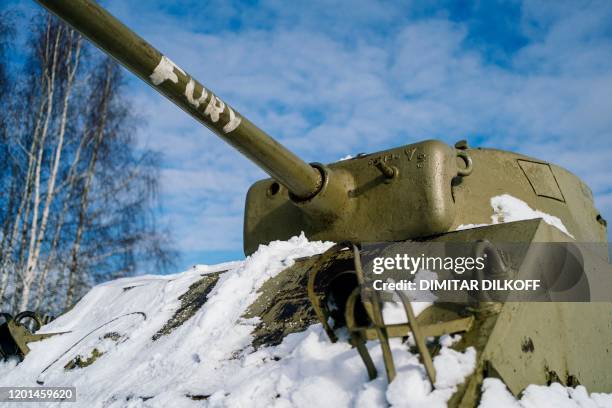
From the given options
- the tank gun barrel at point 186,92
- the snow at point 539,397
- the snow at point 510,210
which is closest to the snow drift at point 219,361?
the snow at point 539,397

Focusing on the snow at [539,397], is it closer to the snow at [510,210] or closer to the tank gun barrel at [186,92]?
the snow at [510,210]

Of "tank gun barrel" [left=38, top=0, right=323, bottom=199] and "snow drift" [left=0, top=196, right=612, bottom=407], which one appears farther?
"tank gun barrel" [left=38, top=0, right=323, bottom=199]

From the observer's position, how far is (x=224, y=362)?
308 centimetres

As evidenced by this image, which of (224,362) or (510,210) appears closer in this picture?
(224,362)

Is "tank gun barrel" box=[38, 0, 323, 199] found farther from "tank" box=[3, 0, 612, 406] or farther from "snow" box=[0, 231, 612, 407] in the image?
"snow" box=[0, 231, 612, 407]

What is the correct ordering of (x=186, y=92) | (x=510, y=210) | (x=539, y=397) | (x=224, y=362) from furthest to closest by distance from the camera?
(x=510, y=210) → (x=186, y=92) → (x=224, y=362) → (x=539, y=397)

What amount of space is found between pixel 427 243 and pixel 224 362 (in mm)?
1269

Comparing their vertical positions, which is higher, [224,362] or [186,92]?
[186,92]

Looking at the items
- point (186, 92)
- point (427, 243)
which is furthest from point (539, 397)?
point (186, 92)

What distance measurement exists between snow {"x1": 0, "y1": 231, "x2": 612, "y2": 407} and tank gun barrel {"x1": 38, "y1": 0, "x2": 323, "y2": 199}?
0.56 m

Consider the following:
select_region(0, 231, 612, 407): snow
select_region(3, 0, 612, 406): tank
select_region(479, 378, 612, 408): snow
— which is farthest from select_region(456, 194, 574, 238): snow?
select_region(479, 378, 612, 408): snow

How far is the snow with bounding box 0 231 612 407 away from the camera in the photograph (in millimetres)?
2328

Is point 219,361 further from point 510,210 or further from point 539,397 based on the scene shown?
point 510,210

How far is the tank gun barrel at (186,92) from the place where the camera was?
2846mm
